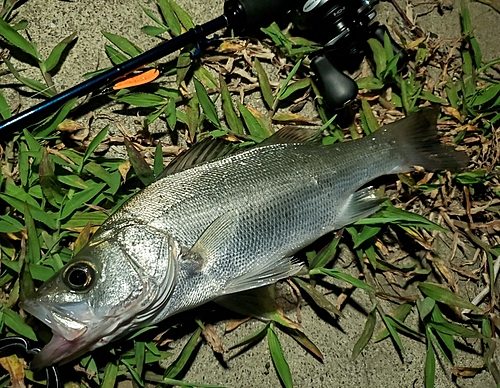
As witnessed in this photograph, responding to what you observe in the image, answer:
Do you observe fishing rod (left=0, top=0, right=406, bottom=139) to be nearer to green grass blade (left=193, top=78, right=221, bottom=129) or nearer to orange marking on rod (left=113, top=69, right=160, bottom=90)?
orange marking on rod (left=113, top=69, right=160, bottom=90)

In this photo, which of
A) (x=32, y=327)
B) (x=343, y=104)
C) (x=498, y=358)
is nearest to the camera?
(x=32, y=327)

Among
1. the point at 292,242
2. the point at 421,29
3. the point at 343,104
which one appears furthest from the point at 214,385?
the point at 421,29

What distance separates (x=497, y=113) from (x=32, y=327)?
2469 mm

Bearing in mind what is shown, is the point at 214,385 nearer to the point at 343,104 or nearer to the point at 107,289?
the point at 107,289

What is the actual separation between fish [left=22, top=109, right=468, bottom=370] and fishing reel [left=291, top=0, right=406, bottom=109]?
26 cm

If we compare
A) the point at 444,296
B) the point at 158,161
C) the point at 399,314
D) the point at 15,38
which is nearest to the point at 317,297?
the point at 399,314

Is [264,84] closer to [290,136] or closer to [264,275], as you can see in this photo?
[290,136]

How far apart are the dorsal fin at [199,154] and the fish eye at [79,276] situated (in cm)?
48

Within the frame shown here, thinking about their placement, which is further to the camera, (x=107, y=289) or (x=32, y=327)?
(x=32, y=327)

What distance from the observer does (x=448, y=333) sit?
2551mm

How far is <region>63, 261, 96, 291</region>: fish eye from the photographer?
72.1 inches

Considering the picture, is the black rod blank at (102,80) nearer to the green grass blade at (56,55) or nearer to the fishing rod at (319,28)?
the fishing rod at (319,28)

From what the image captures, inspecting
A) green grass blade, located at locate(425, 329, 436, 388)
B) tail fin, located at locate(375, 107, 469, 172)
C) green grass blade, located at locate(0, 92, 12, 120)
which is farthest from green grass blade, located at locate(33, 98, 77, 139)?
green grass blade, located at locate(425, 329, 436, 388)

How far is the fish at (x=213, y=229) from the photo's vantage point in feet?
6.06
